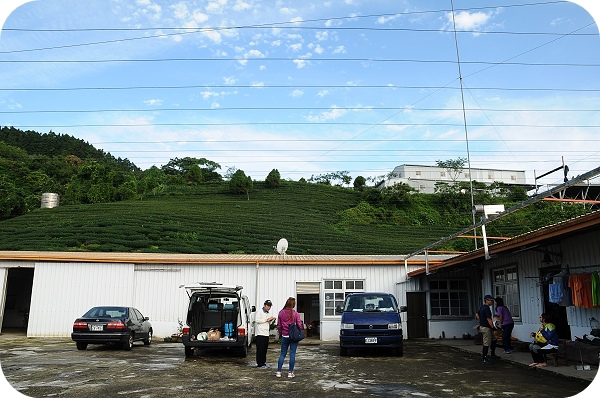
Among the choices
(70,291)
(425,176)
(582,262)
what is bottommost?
(70,291)

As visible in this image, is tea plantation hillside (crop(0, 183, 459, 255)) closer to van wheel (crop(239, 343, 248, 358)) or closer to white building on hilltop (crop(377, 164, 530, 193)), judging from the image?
white building on hilltop (crop(377, 164, 530, 193))

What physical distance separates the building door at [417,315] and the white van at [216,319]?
8025mm

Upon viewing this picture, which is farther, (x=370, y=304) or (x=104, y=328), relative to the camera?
(x=370, y=304)

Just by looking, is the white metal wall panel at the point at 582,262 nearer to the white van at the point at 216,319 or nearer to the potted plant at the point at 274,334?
the white van at the point at 216,319

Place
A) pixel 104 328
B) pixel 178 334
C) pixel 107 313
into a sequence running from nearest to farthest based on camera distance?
1. pixel 104 328
2. pixel 107 313
3. pixel 178 334

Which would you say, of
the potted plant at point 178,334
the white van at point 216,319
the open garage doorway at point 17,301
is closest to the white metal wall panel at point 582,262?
the white van at point 216,319

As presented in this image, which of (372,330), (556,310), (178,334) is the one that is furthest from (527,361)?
(178,334)

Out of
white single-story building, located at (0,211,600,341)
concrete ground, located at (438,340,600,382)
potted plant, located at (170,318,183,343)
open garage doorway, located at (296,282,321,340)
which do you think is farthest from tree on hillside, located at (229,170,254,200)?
concrete ground, located at (438,340,600,382)

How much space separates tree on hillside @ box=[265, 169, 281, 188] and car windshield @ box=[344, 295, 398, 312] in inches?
1970

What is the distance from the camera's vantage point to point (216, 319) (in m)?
12.3

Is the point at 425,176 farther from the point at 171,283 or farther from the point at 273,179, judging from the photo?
the point at 171,283

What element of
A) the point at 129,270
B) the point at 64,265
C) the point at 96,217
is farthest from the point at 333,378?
the point at 96,217

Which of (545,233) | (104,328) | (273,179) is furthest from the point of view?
(273,179)

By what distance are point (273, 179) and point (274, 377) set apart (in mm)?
54570
